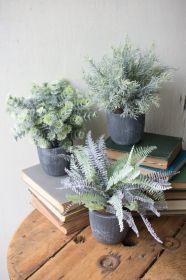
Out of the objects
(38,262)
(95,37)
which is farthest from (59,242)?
(95,37)

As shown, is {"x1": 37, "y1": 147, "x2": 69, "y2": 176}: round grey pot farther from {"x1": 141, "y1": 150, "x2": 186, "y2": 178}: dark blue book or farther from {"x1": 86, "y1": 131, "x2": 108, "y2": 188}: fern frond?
{"x1": 141, "y1": 150, "x2": 186, "y2": 178}: dark blue book

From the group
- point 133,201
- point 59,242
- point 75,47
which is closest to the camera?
point 133,201

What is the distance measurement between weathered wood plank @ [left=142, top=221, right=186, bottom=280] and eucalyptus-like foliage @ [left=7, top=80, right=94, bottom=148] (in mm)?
389

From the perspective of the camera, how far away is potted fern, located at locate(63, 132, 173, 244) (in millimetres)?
719

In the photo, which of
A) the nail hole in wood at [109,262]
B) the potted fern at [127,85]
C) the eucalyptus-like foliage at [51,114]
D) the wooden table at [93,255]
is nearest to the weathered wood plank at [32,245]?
the wooden table at [93,255]

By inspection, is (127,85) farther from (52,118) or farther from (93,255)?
(93,255)

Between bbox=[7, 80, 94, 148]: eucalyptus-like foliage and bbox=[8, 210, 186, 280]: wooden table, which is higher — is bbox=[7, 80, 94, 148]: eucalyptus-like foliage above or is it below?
above

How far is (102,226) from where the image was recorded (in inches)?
30.5

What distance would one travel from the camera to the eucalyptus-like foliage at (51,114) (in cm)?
82

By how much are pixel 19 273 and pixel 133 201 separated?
12.5 inches

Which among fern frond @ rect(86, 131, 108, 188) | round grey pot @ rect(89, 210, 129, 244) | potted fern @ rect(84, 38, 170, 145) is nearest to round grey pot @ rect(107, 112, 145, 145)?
potted fern @ rect(84, 38, 170, 145)

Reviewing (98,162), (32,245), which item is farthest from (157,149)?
(32,245)

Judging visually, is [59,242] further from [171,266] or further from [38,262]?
[171,266]

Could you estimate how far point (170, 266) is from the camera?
74 centimetres
